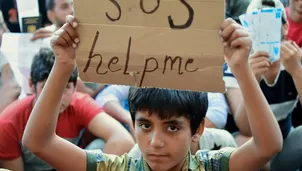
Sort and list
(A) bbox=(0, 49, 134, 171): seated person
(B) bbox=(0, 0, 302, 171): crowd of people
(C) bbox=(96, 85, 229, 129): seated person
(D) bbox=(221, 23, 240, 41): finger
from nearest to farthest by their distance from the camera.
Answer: (D) bbox=(221, 23, 240, 41): finger, (B) bbox=(0, 0, 302, 171): crowd of people, (A) bbox=(0, 49, 134, 171): seated person, (C) bbox=(96, 85, 229, 129): seated person

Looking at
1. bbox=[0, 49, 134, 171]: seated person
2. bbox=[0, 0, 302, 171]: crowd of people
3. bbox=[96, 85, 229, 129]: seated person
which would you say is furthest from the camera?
bbox=[96, 85, 229, 129]: seated person

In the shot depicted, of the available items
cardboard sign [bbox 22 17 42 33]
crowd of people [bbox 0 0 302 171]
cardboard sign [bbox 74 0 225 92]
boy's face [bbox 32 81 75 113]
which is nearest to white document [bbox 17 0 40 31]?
cardboard sign [bbox 22 17 42 33]

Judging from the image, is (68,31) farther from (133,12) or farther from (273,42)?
(273,42)

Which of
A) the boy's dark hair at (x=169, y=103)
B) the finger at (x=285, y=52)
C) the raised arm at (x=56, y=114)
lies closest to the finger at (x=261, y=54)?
the finger at (x=285, y=52)

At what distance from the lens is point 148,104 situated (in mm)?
1228

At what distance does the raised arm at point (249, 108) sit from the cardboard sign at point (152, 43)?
4cm

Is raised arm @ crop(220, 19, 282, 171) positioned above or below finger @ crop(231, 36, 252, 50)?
below

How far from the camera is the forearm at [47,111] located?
1162 millimetres

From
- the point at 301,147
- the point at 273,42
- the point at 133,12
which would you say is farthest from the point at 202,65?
the point at 301,147

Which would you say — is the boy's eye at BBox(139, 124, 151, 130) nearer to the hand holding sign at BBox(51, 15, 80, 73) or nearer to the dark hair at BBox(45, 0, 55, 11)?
the hand holding sign at BBox(51, 15, 80, 73)

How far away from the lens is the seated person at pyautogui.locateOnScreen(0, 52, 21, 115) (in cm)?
251

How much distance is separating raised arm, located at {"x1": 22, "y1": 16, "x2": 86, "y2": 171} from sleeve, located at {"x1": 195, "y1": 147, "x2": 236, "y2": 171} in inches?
10.9

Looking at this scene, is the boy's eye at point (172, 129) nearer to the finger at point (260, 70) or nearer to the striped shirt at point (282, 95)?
the finger at point (260, 70)

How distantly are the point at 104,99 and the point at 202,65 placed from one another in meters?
1.47
